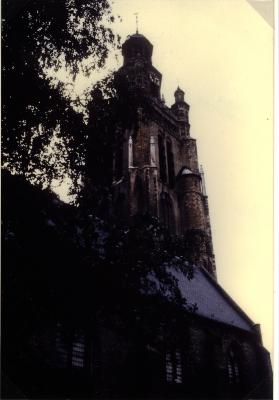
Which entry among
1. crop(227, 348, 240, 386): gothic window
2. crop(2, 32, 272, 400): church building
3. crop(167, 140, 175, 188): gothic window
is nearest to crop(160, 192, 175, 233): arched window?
crop(167, 140, 175, 188): gothic window

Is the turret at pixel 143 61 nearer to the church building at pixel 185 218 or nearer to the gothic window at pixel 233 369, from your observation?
the church building at pixel 185 218

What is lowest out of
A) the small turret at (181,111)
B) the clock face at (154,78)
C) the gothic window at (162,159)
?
the gothic window at (162,159)

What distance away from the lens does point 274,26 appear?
24.6 ft

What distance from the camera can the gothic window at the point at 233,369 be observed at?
14.6 meters

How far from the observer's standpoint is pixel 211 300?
57.6ft

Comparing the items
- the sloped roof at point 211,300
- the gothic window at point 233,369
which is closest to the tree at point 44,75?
the sloped roof at point 211,300

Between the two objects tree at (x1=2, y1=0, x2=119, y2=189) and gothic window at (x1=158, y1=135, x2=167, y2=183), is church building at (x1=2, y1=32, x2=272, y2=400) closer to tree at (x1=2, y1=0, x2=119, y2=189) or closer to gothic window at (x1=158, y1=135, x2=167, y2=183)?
tree at (x1=2, y1=0, x2=119, y2=189)

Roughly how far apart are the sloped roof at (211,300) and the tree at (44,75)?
30.8 feet

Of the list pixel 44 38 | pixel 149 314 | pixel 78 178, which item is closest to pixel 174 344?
pixel 149 314

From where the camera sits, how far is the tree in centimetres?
643

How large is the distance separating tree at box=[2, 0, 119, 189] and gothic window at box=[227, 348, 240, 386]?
10.9m

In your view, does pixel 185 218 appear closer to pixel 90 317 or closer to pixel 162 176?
pixel 162 176

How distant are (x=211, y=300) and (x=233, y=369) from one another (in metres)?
3.04

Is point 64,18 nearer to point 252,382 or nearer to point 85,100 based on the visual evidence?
point 85,100
